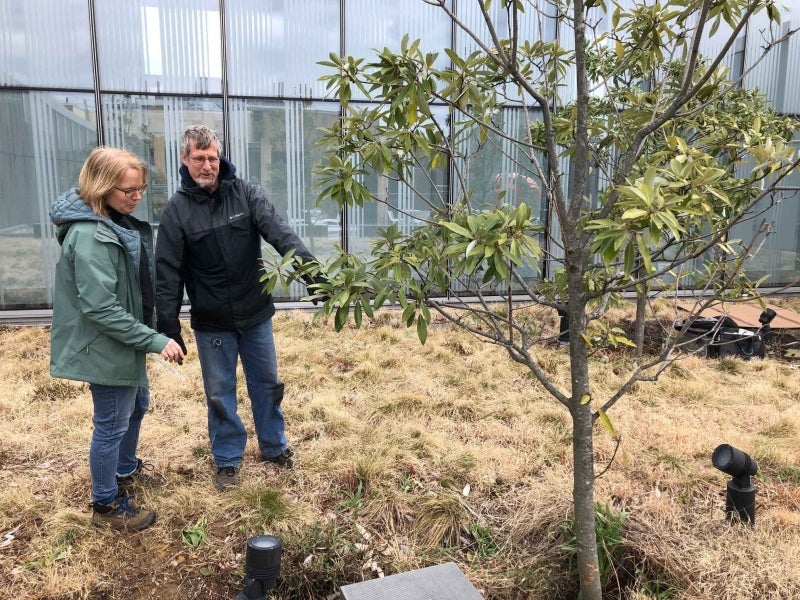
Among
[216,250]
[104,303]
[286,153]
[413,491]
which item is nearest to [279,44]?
[286,153]

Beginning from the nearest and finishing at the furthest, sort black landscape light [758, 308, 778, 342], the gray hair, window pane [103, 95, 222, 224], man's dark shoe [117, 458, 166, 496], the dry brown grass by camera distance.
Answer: the dry brown grass < the gray hair < man's dark shoe [117, 458, 166, 496] < black landscape light [758, 308, 778, 342] < window pane [103, 95, 222, 224]

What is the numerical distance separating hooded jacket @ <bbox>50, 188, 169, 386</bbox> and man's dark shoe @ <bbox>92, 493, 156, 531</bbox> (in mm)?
699

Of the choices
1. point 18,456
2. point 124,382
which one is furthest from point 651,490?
point 18,456

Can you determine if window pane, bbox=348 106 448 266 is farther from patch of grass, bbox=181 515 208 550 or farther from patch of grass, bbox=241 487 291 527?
patch of grass, bbox=181 515 208 550

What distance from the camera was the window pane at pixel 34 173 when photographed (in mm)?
7539

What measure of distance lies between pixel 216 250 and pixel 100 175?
0.70 metres

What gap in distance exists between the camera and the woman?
283cm

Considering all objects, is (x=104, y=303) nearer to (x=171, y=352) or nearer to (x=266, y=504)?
(x=171, y=352)

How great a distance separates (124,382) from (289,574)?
1.17 meters

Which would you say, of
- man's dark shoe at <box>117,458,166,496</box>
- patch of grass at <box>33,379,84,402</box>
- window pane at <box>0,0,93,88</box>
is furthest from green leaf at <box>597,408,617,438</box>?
window pane at <box>0,0,93,88</box>

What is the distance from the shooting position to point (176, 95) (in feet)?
25.8

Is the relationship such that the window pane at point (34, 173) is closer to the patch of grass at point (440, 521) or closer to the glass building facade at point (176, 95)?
the glass building facade at point (176, 95)

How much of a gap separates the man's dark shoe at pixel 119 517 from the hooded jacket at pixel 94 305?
699mm

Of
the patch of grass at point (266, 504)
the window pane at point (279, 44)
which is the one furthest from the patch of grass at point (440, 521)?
the window pane at point (279, 44)
